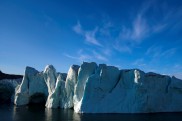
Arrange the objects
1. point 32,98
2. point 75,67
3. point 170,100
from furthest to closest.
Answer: point 32,98 → point 75,67 → point 170,100

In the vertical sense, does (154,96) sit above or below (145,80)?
below

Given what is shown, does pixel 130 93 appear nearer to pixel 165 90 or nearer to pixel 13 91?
pixel 165 90

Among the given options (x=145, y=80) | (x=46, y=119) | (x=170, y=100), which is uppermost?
(x=145, y=80)

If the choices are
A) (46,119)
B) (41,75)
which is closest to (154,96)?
(46,119)

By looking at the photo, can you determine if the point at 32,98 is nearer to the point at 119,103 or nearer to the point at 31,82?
the point at 31,82

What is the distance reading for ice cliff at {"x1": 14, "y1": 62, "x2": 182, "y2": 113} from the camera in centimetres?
2630

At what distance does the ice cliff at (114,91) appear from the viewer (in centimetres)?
2630

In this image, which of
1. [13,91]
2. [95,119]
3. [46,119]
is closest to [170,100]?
[95,119]

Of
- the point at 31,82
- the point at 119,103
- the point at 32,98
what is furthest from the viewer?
the point at 32,98

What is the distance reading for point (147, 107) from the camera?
88.9ft

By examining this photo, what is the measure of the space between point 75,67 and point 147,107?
10172 millimetres

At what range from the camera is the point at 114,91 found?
88.7 ft

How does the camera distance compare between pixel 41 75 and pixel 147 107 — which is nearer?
pixel 147 107

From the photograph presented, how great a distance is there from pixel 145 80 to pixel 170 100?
162 inches
